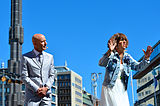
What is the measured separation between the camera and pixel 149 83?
90.4 m

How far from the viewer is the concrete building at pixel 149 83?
7919 cm

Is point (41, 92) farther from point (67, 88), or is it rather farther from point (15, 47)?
point (67, 88)

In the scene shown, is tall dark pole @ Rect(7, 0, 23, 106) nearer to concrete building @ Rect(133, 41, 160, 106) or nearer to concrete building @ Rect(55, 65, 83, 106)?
concrete building @ Rect(133, 41, 160, 106)

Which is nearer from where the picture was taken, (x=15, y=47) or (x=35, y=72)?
(x=35, y=72)

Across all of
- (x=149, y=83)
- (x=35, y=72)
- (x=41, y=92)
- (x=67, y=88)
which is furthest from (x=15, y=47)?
(x=41, y=92)

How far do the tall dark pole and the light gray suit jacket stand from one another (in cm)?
6558

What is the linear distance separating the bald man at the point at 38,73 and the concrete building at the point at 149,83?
2766 inches

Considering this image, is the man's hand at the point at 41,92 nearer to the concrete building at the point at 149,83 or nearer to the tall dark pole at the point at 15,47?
the tall dark pole at the point at 15,47

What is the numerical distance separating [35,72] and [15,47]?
6796cm

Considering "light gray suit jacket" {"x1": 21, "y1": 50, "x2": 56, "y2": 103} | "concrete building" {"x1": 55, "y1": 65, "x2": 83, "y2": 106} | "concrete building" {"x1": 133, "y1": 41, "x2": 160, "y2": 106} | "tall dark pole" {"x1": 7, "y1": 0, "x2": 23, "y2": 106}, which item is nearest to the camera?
"light gray suit jacket" {"x1": 21, "y1": 50, "x2": 56, "y2": 103}

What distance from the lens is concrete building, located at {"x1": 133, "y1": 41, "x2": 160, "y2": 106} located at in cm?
7919

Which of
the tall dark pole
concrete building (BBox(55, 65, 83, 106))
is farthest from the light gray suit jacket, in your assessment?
concrete building (BBox(55, 65, 83, 106))

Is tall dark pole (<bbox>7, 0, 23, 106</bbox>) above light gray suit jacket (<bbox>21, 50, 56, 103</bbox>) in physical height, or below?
above

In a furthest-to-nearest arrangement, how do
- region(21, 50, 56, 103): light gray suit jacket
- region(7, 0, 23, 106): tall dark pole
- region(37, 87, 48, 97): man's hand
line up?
1. region(7, 0, 23, 106): tall dark pole
2. region(21, 50, 56, 103): light gray suit jacket
3. region(37, 87, 48, 97): man's hand
